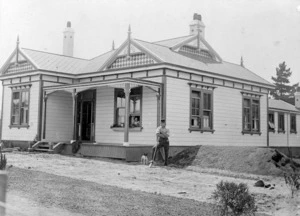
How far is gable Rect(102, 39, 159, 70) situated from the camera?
59.8ft

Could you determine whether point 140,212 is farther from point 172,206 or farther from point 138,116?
point 138,116

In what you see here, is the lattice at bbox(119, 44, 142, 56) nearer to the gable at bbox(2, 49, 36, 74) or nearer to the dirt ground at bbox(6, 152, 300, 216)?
the gable at bbox(2, 49, 36, 74)

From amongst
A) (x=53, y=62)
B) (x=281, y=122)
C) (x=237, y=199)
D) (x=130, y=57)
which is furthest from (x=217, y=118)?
(x=237, y=199)

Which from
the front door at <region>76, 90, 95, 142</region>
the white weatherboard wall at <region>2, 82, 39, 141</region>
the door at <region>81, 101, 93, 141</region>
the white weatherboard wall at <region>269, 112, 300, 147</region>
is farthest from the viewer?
the white weatherboard wall at <region>269, 112, 300, 147</region>

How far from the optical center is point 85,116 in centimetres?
2091

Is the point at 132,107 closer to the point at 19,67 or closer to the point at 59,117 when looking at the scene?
the point at 59,117

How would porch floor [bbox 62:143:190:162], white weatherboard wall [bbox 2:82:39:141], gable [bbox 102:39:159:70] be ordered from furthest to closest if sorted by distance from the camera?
1. white weatherboard wall [bbox 2:82:39:141]
2. gable [bbox 102:39:159:70]
3. porch floor [bbox 62:143:190:162]

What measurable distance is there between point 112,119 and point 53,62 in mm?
5462

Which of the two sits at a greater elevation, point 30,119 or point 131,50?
point 131,50

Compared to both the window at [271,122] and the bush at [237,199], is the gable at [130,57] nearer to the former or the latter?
the window at [271,122]

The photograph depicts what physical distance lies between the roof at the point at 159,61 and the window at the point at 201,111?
1.14m

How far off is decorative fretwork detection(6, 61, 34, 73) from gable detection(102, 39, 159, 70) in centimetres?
443

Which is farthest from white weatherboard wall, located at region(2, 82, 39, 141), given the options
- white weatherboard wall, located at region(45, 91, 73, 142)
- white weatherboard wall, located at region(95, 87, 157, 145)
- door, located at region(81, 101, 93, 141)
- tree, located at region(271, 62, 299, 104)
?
tree, located at region(271, 62, 299, 104)

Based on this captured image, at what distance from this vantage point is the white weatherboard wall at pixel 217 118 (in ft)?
57.8
